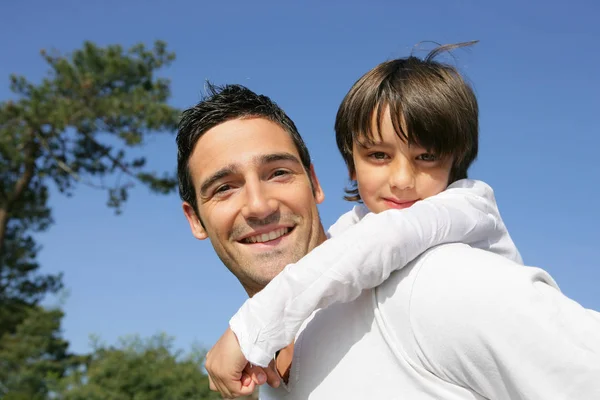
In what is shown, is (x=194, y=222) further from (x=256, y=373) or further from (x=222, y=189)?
(x=256, y=373)

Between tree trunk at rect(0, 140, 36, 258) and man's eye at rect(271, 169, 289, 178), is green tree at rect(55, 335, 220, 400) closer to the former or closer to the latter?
tree trunk at rect(0, 140, 36, 258)

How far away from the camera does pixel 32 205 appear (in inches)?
677

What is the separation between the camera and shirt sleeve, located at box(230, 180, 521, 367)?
1471mm

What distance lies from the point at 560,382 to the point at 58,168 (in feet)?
53.0

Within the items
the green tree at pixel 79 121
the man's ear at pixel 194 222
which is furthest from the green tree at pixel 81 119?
the man's ear at pixel 194 222

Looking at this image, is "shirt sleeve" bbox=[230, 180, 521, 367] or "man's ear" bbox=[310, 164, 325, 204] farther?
"man's ear" bbox=[310, 164, 325, 204]

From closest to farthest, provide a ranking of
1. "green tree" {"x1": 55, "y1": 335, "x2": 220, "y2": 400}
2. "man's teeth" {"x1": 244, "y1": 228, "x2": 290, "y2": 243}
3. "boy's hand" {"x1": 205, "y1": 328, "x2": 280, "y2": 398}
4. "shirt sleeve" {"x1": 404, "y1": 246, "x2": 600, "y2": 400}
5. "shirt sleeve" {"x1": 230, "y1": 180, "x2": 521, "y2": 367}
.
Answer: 1. "shirt sleeve" {"x1": 404, "y1": 246, "x2": 600, "y2": 400}
2. "shirt sleeve" {"x1": 230, "y1": 180, "x2": 521, "y2": 367}
3. "boy's hand" {"x1": 205, "y1": 328, "x2": 280, "y2": 398}
4. "man's teeth" {"x1": 244, "y1": 228, "x2": 290, "y2": 243}
5. "green tree" {"x1": 55, "y1": 335, "x2": 220, "y2": 400}

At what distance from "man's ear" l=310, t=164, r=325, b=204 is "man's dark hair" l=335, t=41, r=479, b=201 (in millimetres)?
191

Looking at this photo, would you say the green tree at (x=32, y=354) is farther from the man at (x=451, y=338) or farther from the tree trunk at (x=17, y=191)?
the man at (x=451, y=338)

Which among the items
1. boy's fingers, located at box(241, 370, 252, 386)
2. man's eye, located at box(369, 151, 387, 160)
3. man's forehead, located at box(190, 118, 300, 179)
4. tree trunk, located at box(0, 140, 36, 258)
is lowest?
boy's fingers, located at box(241, 370, 252, 386)

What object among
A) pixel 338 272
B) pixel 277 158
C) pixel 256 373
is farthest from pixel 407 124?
pixel 256 373

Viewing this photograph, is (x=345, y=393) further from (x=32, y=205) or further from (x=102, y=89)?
(x=32, y=205)

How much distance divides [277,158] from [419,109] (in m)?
0.49

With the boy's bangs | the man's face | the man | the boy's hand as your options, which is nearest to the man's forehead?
the man's face
